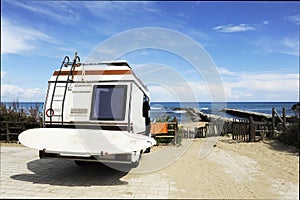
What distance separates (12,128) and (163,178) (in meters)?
9.09

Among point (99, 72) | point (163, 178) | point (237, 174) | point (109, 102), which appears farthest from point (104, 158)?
point (237, 174)

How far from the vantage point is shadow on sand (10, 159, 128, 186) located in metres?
5.85

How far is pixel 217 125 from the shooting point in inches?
639

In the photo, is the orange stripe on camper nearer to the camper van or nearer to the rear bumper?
the camper van

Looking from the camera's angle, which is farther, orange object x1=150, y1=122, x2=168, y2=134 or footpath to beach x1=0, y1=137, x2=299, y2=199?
orange object x1=150, y1=122, x2=168, y2=134

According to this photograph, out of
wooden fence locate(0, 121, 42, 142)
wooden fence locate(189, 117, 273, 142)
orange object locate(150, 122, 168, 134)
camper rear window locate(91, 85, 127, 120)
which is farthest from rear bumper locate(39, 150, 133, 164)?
wooden fence locate(189, 117, 273, 142)

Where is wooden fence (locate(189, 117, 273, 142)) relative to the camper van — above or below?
below

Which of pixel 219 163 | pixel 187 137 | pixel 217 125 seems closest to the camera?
pixel 219 163

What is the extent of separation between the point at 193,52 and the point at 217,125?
8424mm

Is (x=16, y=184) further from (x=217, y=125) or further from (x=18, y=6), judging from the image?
(x=217, y=125)

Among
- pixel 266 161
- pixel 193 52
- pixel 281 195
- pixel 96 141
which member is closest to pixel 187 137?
pixel 266 161

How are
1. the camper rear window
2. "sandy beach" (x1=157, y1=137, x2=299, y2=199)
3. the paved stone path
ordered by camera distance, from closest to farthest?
1. the paved stone path
2. "sandy beach" (x1=157, y1=137, x2=299, y2=199)
3. the camper rear window

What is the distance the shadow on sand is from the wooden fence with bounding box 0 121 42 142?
4884 millimetres

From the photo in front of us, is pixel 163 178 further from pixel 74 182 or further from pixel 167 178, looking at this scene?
pixel 74 182
